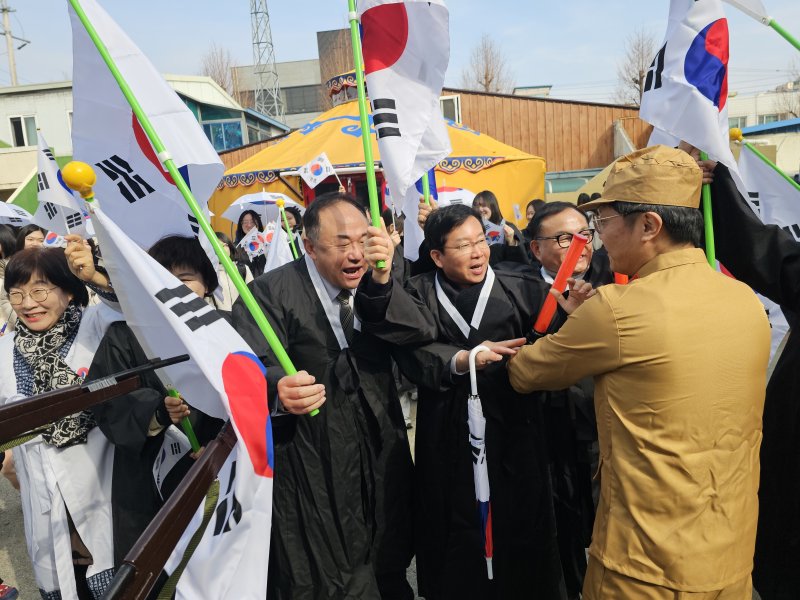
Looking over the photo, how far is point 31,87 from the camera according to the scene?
20562mm

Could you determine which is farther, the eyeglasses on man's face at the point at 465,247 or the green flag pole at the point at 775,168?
the green flag pole at the point at 775,168

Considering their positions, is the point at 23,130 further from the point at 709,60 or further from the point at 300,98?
the point at 300,98

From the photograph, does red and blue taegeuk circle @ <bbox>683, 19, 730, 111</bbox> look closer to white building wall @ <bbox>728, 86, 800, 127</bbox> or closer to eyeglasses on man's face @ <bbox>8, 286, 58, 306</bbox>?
eyeglasses on man's face @ <bbox>8, 286, 58, 306</bbox>

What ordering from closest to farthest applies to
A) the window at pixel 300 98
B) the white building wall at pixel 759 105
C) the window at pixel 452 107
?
1. the window at pixel 452 107
2. the white building wall at pixel 759 105
3. the window at pixel 300 98

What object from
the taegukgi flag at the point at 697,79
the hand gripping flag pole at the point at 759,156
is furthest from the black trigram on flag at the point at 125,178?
the hand gripping flag pole at the point at 759,156

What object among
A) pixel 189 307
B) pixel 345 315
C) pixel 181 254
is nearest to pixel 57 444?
pixel 181 254

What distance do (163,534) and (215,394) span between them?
2.06 feet

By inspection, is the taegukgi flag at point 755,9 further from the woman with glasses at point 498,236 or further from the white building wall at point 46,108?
the white building wall at point 46,108

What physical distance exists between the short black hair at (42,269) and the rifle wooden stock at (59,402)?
108 cm

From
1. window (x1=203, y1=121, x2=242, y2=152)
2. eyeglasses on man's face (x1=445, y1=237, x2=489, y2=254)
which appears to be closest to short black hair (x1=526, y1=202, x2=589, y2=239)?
eyeglasses on man's face (x1=445, y1=237, x2=489, y2=254)

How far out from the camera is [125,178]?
93.6 inches

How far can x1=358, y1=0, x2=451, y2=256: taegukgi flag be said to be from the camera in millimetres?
2453

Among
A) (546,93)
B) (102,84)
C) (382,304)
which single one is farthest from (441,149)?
(546,93)

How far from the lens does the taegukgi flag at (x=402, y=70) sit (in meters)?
2.45
